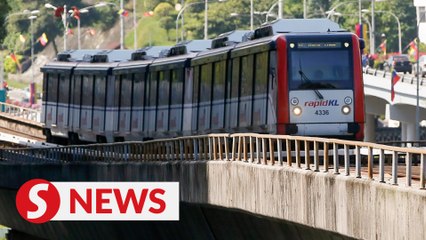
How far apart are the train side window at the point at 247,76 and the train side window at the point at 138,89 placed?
628 inches

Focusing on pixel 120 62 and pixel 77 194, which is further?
pixel 120 62

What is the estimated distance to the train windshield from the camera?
44969 mm

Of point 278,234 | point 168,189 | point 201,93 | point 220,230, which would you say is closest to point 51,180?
point 201,93

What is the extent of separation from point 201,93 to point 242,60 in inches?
233

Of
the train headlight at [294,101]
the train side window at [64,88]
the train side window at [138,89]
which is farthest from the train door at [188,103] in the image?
the train side window at [64,88]

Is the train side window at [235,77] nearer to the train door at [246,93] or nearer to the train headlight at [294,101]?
the train door at [246,93]

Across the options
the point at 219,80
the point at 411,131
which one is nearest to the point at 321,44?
the point at 219,80

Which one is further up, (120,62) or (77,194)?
(120,62)

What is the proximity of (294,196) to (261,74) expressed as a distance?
46.0ft

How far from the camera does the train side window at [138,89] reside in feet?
208

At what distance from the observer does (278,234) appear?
117ft

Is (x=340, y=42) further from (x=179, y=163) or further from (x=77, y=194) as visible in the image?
(x=77, y=194)

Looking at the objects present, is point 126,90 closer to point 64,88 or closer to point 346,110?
point 64,88

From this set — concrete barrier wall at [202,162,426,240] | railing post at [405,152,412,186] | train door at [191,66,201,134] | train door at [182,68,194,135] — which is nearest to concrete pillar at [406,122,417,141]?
train door at [182,68,194,135]
